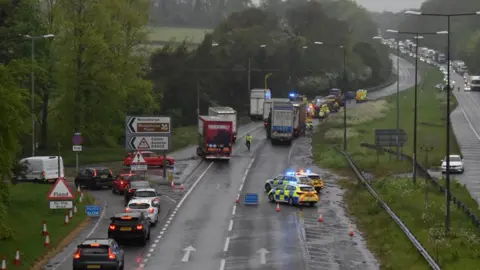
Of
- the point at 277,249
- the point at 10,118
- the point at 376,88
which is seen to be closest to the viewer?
the point at 10,118

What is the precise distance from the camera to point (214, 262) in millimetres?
35469

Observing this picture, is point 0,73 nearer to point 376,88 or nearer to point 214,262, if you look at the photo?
point 214,262

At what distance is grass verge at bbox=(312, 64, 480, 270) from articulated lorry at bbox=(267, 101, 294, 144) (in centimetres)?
277

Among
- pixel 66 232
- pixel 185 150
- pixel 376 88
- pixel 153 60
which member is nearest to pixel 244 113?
pixel 153 60

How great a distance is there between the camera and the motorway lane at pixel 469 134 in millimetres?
67562

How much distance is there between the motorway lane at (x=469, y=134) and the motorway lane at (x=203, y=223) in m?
15.2

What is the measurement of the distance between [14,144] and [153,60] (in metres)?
79.1

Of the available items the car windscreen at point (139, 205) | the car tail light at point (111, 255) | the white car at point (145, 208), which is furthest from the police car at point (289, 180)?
the car tail light at point (111, 255)

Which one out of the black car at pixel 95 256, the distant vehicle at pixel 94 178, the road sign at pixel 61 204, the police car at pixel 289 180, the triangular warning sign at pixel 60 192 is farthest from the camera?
the distant vehicle at pixel 94 178

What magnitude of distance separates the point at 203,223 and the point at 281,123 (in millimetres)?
39783

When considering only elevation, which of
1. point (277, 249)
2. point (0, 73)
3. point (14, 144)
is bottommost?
point (277, 249)

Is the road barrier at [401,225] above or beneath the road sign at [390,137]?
beneath

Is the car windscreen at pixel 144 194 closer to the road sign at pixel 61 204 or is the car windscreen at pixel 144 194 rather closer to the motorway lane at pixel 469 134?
the road sign at pixel 61 204

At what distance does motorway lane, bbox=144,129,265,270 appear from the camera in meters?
36.0
